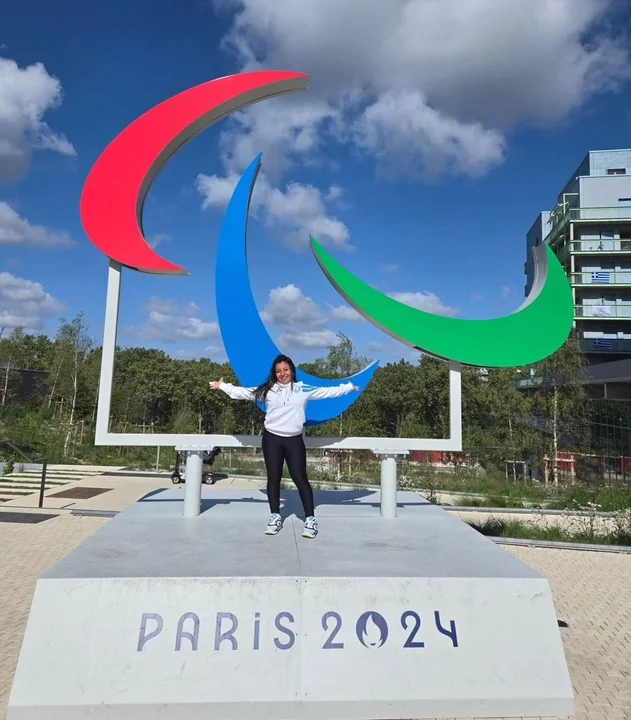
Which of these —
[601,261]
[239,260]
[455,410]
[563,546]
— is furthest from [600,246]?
[239,260]

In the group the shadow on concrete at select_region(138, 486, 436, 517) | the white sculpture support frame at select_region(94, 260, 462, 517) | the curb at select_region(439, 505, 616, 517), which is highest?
the white sculpture support frame at select_region(94, 260, 462, 517)

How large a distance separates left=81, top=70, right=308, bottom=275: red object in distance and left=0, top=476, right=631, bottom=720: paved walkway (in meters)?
3.76

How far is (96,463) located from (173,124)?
17.8 m

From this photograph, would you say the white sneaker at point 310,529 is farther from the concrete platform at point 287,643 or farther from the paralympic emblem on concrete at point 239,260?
the paralympic emblem on concrete at point 239,260

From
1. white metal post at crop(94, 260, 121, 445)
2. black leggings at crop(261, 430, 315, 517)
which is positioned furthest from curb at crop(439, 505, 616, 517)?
white metal post at crop(94, 260, 121, 445)

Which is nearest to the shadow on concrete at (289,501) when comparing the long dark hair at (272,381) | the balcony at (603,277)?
the long dark hair at (272,381)

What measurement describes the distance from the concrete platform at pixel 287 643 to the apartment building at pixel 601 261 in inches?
1186

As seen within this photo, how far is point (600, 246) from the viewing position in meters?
30.7

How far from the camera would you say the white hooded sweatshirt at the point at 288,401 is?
4824 mm

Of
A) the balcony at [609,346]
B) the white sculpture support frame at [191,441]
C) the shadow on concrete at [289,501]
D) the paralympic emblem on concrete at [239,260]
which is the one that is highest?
the balcony at [609,346]

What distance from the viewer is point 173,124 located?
Result: 5668 millimetres

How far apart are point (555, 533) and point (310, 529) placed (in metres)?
6.69

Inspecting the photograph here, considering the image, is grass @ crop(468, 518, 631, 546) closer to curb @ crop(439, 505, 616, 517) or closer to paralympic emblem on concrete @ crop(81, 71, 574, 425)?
curb @ crop(439, 505, 616, 517)

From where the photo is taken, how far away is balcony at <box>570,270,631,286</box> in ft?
100
